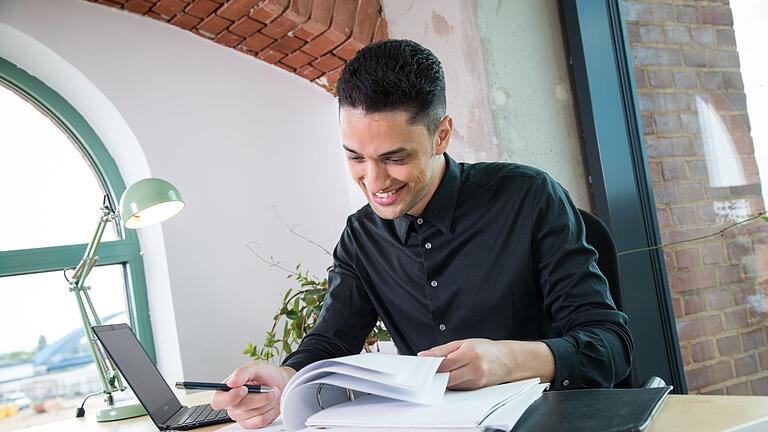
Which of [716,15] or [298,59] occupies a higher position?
[298,59]

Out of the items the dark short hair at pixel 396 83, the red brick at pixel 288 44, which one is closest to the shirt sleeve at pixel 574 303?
the dark short hair at pixel 396 83

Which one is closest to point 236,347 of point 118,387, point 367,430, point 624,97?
point 118,387

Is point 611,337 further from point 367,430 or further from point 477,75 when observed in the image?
point 477,75

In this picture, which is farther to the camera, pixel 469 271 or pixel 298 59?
pixel 298 59

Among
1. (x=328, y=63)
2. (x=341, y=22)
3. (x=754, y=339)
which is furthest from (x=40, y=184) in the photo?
(x=754, y=339)

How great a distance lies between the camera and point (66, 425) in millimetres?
2010

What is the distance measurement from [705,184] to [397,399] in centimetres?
175

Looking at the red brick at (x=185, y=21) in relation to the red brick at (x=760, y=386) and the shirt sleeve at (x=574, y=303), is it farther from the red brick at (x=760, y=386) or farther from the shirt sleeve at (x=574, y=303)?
the red brick at (x=760, y=386)

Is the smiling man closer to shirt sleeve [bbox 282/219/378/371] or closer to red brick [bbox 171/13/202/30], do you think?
shirt sleeve [bbox 282/219/378/371]

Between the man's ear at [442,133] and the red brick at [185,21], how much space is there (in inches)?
76.5

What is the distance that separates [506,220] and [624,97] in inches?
46.9

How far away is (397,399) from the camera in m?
1.02

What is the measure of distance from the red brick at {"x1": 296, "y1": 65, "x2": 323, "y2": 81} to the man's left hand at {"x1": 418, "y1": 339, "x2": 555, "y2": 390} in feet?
8.17

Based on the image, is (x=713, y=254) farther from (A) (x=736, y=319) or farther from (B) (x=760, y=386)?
(B) (x=760, y=386)
